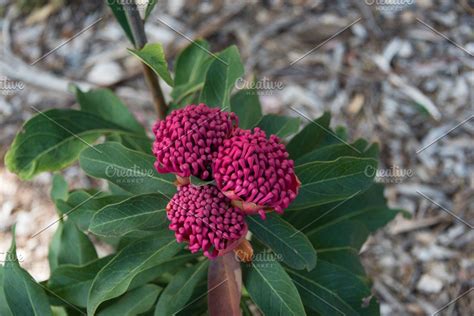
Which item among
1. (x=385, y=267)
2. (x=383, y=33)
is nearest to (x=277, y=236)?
(x=385, y=267)

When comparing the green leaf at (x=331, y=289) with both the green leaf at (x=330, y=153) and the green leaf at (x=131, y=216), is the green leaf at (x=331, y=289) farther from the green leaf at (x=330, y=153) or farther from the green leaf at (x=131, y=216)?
the green leaf at (x=131, y=216)

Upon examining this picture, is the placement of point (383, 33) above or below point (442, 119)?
above

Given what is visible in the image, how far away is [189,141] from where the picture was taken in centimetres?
155

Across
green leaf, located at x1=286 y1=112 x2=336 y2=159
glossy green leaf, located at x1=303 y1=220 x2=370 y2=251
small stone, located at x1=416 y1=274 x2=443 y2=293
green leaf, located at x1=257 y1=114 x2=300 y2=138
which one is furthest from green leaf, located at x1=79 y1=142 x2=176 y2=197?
small stone, located at x1=416 y1=274 x2=443 y2=293

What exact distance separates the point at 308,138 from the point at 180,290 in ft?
2.31

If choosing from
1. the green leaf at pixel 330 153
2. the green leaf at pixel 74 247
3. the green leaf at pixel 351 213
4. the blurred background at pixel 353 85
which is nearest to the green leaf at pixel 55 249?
the green leaf at pixel 74 247

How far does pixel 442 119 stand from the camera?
3.83 metres

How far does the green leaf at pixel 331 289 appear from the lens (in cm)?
195

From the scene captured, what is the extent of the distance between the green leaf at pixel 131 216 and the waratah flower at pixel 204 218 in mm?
117

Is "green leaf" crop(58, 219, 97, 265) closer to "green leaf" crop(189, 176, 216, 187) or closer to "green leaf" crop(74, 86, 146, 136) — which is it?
"green leaf" crop(74, 86, 146, 136)

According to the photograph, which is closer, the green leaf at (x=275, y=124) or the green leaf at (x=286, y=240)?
the green leaf at (x=286, y=240)

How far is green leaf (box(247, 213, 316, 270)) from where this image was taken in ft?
5.59

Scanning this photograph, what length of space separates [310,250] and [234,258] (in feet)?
0.77

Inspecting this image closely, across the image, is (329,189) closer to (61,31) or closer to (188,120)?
(188,120)
